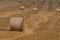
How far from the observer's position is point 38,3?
3916 mm

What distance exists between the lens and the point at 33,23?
2.85 meters

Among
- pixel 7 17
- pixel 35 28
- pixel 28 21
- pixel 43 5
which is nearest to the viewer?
pixel 35 28

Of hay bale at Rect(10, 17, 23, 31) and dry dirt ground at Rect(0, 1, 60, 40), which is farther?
hay bale at Rect(10, 17, 23, 31)

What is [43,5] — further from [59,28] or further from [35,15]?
[59,28]

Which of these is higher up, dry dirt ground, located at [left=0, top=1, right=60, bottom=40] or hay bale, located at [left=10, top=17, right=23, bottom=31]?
hay bale, located at [left=10, top=17, right=23, bottom=31]

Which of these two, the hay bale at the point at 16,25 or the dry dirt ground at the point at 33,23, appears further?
the hay bale at the point at 16,25

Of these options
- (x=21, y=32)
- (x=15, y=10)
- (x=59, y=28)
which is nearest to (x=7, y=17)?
(x=15, y=10)

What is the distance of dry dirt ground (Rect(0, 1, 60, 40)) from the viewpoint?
2445 millimetres

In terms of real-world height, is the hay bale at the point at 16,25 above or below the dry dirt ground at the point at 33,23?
above

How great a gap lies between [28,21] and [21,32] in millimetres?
393

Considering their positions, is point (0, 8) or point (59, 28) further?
point (0, 8)

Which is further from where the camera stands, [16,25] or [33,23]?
[33,23]

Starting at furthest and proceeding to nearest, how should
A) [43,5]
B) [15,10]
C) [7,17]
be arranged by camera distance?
[43,5] < [15,10] < [7,17]

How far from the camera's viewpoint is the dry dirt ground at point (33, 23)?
245cm
